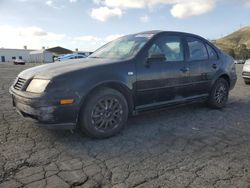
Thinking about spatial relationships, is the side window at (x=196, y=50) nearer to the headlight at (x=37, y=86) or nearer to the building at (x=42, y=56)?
the headlight at (x=37, y=86)

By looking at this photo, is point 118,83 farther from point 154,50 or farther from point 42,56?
point 42,56

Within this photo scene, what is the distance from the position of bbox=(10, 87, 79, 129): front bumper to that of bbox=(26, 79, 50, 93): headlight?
12cm

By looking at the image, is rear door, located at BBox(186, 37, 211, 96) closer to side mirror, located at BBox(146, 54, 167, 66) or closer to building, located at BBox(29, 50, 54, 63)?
side mirror, located at BBox(146, 54, 167, 66)

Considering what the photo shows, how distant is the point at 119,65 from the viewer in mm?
4008

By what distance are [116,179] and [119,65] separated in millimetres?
1863

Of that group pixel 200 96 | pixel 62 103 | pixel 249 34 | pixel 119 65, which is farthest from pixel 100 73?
pixel 249 34

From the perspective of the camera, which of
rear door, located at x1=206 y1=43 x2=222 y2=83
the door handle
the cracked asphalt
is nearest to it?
the cracked asphalt

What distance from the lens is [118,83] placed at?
3.94 meters

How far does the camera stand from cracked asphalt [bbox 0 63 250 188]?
8.85ft

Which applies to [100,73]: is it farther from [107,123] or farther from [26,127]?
[26,127]

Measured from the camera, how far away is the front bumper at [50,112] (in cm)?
339

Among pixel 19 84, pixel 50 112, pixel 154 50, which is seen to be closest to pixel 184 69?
pixel 154 50

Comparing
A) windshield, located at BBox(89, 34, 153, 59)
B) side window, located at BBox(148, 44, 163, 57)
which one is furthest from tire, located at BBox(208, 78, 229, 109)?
windshield, located at BBox(89, 34, 153, 59)

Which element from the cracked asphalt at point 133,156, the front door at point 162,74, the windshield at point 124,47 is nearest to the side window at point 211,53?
the front door at point 162,74
